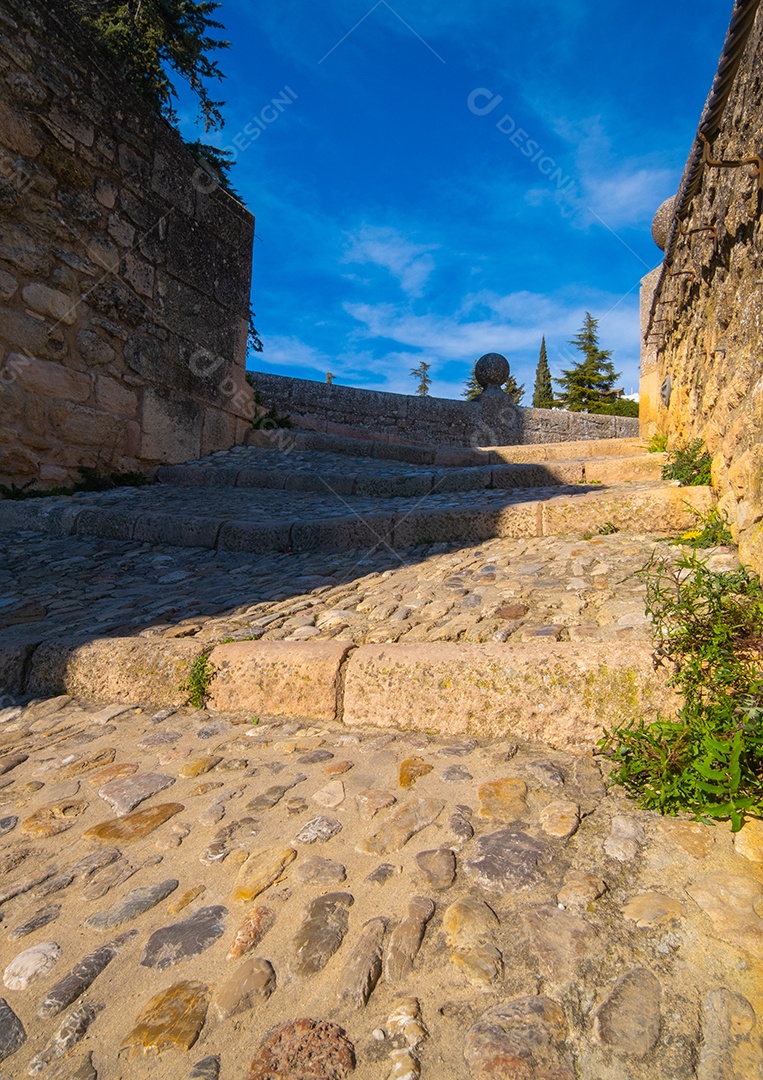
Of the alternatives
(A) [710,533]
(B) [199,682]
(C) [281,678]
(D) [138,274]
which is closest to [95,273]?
(D) [138,274]

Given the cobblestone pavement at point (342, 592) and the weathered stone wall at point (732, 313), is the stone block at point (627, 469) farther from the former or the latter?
the cobblestone pavement at point (342, 592)

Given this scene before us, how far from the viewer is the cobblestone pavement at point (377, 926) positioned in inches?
34.9

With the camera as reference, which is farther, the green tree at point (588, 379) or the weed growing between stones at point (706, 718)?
the green tree at point (588, 379)

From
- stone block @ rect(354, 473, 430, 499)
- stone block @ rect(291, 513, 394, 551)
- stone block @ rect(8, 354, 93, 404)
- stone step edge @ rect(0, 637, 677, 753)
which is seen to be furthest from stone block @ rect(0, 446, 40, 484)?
stone step edge @ rect(0, 637, 677, 753)

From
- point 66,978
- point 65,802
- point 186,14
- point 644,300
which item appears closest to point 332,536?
point 65,802

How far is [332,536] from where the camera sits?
4.00m

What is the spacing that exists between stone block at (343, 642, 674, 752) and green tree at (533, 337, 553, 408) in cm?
2906

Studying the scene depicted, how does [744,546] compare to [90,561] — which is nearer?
[744,546]

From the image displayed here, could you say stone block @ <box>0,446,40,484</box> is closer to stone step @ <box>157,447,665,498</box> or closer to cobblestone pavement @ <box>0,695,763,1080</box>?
stone step @ <box>157,447,665,498</box>

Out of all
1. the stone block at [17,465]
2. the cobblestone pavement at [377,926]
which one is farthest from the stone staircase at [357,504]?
the cobblestone pavement at [377,926]

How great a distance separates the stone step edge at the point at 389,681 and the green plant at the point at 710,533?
0.99m

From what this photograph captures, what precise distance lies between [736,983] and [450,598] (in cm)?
181

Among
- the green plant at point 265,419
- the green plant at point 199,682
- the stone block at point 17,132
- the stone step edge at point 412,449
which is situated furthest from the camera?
the green plant at point 265,419

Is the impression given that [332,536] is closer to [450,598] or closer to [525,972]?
[450,598]
